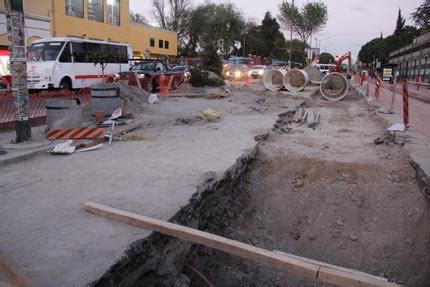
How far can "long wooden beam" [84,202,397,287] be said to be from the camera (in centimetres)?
305

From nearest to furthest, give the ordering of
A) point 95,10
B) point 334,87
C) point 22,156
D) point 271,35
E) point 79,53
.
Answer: point 22,156, point 79,53, point 334,87, point 95,10, point 271,35

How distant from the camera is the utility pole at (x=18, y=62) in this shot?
7.55m

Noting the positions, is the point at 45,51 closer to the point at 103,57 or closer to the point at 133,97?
the point at 103,57

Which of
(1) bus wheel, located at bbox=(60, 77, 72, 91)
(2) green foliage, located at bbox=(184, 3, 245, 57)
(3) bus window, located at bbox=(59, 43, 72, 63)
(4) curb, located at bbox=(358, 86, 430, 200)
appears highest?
(2) green foliage, located at bbox=(184, 3, 245, 57)

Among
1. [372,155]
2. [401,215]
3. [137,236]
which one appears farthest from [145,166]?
[372,155]

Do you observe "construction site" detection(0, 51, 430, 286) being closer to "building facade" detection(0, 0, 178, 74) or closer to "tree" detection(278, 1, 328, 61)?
"building facade" detection(0, 0, 178, 74)

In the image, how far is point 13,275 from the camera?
9.49 ft

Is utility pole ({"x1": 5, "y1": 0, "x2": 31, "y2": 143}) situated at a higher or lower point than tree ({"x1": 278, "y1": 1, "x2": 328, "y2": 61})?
lower

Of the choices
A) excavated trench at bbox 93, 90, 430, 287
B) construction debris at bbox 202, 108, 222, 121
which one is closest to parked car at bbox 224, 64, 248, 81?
construction debris at bbox 202, 108, 222, 121

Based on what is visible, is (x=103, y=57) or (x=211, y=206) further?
(x=103, y=57)

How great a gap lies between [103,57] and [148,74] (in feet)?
8.63

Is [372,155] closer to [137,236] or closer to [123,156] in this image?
[123,156]

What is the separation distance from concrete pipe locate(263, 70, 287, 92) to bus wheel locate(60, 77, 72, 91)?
1145 cm

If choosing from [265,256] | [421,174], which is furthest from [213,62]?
[265,256]
